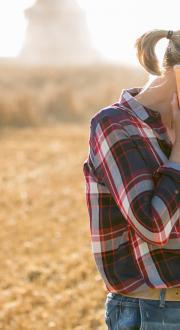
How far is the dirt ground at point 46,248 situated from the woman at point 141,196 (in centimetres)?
241

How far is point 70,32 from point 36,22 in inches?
166

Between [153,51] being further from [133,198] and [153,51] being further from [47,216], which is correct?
[47,216]

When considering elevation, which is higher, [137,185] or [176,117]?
[176,117]

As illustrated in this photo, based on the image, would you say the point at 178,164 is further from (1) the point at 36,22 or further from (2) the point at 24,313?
(1) the point at 36,22

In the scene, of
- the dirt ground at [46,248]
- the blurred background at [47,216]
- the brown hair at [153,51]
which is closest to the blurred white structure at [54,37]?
the blurred background at [47,216]

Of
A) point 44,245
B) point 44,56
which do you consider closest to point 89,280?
point 44,245

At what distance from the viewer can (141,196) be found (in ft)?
5.08

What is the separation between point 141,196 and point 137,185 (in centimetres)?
3

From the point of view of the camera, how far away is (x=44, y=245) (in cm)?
629

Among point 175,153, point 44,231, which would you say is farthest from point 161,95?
point 44,231

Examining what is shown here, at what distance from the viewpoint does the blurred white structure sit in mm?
66125

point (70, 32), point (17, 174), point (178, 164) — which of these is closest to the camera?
point (178, 164)

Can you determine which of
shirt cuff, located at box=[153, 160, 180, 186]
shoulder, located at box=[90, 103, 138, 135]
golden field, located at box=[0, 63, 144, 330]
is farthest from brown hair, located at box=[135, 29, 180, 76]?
golden field, located at box=[0, 63, 144, 330]

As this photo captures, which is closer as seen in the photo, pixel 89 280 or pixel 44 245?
pixel 89 280
